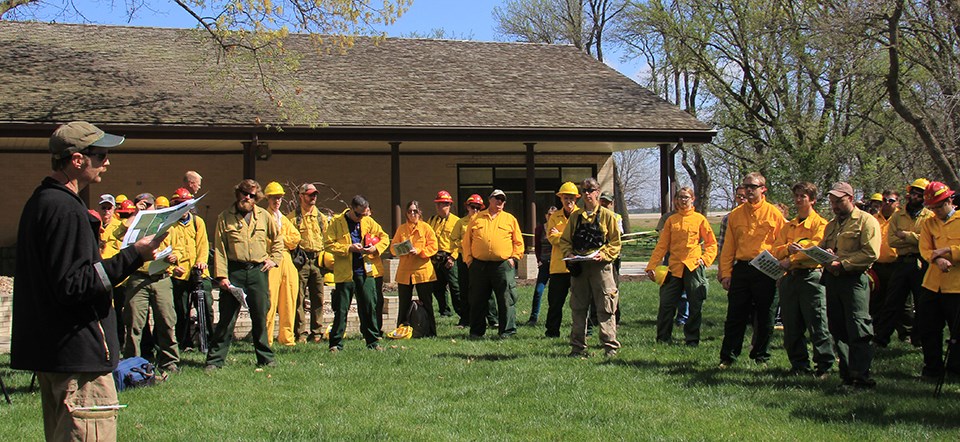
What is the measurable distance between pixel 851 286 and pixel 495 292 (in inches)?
193

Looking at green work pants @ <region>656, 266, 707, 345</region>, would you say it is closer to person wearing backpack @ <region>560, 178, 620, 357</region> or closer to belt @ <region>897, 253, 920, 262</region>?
person wearing backpack @ <region>560, 178, 620, 357</region>

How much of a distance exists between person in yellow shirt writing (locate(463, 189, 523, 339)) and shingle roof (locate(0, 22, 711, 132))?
8.02 meters


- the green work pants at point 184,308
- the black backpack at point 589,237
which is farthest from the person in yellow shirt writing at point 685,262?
the green work pants at point 184,308

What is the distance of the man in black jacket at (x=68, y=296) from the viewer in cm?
375

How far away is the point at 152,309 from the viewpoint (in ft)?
28.6

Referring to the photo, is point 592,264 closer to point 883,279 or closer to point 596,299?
point 596,299

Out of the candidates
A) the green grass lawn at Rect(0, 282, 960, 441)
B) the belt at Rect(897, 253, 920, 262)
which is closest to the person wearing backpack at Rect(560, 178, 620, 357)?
the green grass lawn at Rect(0, 282, 960, 441)

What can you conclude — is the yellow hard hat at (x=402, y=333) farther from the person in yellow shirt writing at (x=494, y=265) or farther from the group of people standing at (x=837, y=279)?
the group of people standing at (x=837, y=279)

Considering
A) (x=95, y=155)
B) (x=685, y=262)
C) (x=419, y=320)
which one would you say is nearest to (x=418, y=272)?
(x=419, y=320)

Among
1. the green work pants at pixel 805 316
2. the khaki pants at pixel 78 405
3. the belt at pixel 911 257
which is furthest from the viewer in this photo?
the belt at pixel 911 257

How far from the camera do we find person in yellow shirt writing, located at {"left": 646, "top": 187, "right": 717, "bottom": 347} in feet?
34.9

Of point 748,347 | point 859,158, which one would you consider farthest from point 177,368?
point 859,158

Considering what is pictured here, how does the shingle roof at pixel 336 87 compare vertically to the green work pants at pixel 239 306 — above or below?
above

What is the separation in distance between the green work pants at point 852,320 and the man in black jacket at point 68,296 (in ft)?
19.3
